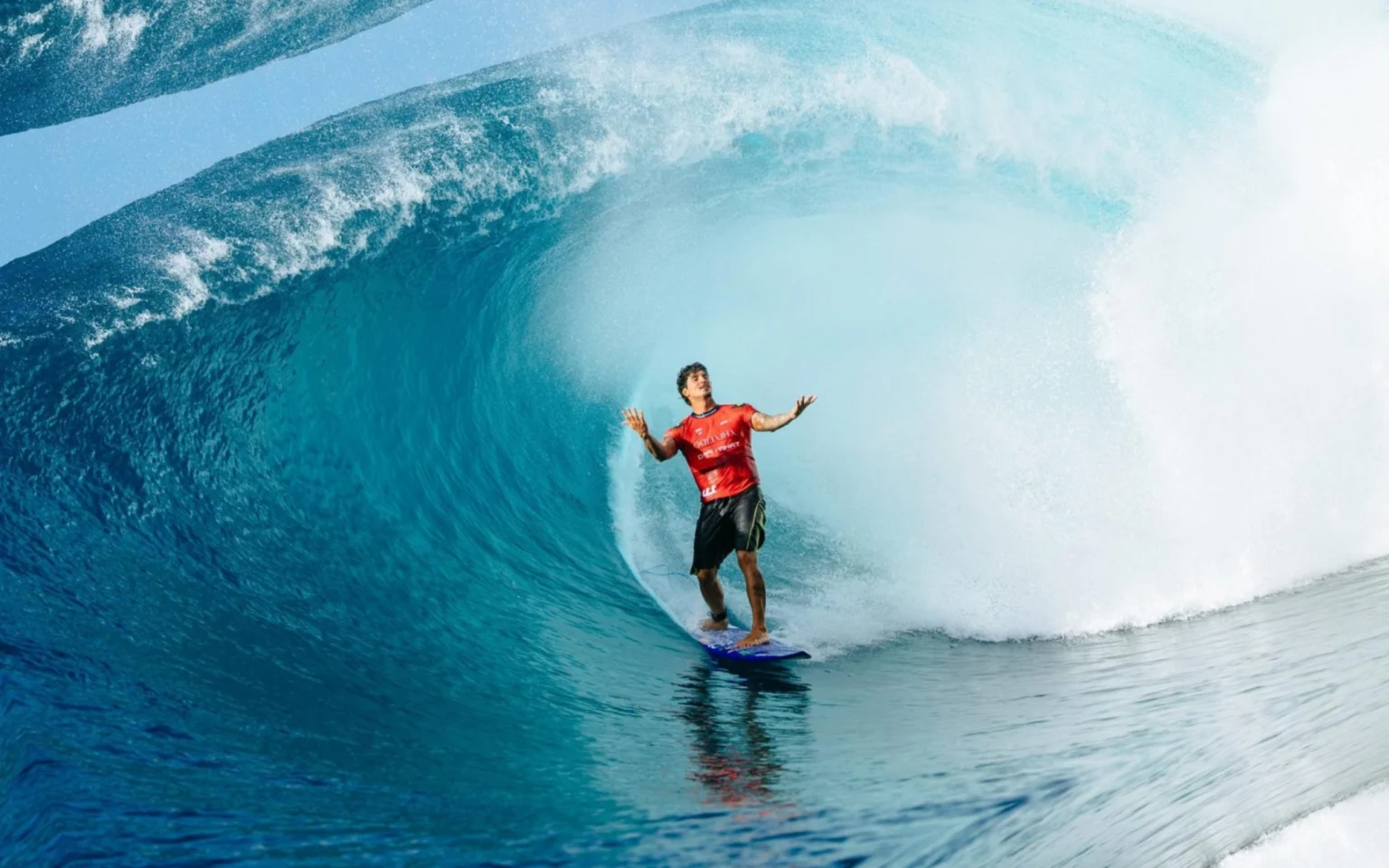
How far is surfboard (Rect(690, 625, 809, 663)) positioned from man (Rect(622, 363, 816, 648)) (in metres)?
0.05

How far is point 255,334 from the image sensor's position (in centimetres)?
793

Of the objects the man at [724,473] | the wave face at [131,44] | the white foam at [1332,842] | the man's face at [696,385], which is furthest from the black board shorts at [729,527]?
the wave face at [131,44]

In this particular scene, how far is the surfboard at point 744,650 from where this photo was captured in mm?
5102

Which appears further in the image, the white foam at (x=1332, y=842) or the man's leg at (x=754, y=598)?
the man's leg at (x=754, y=598)

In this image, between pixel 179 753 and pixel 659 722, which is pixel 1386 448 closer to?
pixel 659 722

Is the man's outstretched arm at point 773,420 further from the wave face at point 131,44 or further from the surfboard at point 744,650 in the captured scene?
the wave face at point 131,44

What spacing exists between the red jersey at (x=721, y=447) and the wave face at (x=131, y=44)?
11674 millimetres

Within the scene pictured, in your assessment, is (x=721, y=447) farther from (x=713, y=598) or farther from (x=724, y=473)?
(x=713, y=598)

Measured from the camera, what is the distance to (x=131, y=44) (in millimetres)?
13969

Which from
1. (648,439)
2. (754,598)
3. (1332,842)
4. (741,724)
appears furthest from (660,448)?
(1332,842)

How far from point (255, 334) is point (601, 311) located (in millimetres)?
2981

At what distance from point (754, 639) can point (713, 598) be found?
16.2 inches

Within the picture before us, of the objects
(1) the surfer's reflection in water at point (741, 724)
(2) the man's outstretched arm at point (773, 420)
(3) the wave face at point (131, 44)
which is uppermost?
(3) the wave face at point (131, 44)

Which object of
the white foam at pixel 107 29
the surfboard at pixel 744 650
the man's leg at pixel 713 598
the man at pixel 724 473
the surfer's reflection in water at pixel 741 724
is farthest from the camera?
the white foam at pixel 107 29
